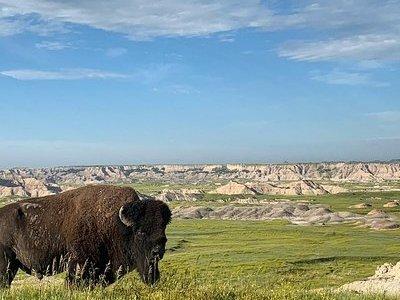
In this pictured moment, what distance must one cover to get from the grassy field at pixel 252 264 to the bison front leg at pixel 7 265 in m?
0.41

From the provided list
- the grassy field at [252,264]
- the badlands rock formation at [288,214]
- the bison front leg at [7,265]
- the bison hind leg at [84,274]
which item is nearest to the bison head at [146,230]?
the grassy field at [252,264]

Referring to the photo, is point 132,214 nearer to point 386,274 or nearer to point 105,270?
point 105,270

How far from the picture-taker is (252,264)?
163ft

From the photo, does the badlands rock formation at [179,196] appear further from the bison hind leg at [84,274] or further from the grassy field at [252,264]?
the bison hind leg at [84,274]

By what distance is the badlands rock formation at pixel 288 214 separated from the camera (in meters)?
107

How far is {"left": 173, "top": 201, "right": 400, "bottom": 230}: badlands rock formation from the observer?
106775 millimetres

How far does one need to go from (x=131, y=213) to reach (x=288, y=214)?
115 m

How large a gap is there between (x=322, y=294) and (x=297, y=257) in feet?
144

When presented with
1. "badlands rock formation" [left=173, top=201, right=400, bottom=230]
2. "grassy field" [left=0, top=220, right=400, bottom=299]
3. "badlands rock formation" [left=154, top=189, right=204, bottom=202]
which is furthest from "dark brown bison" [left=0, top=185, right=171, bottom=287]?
"badlands rock formation" [left=154, top=189, right=204, bottom=202]

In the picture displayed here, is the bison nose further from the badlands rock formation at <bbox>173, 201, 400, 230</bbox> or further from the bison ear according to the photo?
the badlands rock formation at <bbox>173, 201, 400, 230</bbox>

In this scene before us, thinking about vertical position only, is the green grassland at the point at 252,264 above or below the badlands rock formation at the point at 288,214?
above

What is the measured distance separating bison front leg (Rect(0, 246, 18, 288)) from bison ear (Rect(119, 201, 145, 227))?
2889 millimetres

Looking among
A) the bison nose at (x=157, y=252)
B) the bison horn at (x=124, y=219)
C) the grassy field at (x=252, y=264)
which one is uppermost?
the bison horn at (x=124, y=219)

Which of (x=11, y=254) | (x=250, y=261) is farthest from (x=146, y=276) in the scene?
(x=250, y=261)
